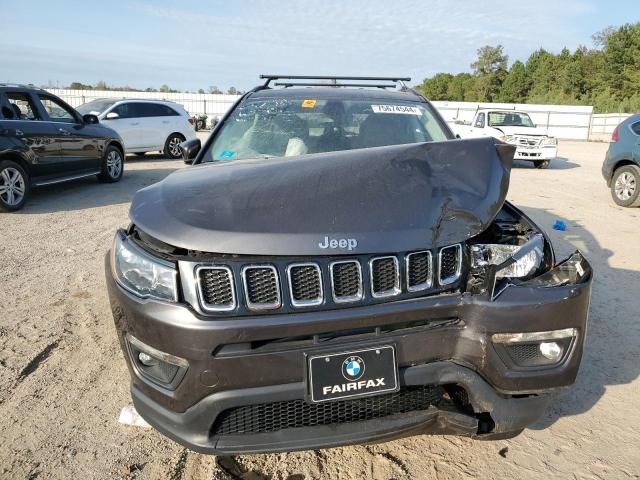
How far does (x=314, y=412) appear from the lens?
6.05 ft

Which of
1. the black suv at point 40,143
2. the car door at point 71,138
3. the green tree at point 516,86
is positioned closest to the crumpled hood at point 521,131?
the black suv at point 40,143

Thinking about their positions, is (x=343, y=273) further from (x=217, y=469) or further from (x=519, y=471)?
(x=519, y=471)

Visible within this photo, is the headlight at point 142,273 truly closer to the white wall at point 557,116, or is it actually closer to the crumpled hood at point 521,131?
the crumpled hood at point 521,131

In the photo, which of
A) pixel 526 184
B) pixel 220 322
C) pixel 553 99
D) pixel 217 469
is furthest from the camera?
pixel 553 99

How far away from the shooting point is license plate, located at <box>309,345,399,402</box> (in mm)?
1733

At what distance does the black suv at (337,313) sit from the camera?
173 centimetres

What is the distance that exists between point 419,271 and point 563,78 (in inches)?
2541

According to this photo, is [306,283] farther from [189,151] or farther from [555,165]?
[555,165]

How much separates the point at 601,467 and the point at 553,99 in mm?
55900

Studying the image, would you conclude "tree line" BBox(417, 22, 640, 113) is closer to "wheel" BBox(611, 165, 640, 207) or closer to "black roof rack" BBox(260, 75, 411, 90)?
"wheel" BBox(611, 165, 640, 207)

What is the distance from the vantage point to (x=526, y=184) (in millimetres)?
10812

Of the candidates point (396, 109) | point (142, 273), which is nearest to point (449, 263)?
point (142, 273)

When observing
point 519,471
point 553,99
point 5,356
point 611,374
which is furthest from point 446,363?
point 553,99

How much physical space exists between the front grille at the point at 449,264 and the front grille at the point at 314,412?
1.41 feet
